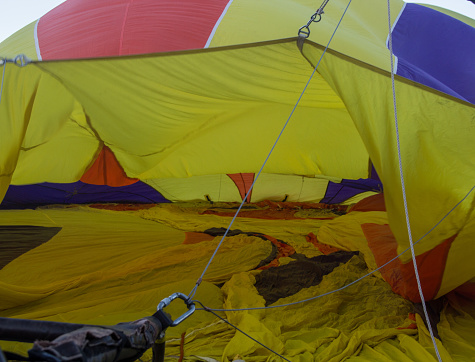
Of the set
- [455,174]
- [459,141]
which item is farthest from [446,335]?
[459,141]

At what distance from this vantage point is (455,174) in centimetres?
158

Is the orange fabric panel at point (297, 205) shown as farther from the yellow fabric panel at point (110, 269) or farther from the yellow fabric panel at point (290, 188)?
the yellow fabric panel at point (110, 269)

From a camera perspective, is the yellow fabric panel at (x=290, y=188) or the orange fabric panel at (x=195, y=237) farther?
the yellow fabric panel at (x=290, y=188)

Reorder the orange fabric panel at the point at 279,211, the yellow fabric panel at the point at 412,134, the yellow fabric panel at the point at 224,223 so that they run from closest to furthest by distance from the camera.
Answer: the yellow fabric panel at the point at 412,134
the yellow fabric panel at the point at 224,223
the orange fabric panel at the point at 279,211

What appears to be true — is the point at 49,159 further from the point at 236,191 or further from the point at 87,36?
the point at 236,191

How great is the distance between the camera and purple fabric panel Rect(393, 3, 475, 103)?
2.24 meters

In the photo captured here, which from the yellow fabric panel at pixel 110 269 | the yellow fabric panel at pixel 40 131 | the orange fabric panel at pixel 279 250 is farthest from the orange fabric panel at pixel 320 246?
the yellow fabric panel at pixel 40 131

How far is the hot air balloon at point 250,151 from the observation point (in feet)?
5.22

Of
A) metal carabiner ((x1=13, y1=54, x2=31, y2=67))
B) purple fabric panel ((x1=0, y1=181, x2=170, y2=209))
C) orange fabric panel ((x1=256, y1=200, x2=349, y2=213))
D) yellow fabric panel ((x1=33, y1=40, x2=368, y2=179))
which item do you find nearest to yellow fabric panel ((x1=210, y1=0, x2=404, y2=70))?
yellow fabric panel ((x1=33, y1=40, x2=368, y2=179))

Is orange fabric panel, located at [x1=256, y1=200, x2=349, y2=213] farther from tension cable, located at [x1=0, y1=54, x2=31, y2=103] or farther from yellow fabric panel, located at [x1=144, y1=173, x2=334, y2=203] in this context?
tension cable, located at [x1=0, y1=54, x2=31, y2=103]

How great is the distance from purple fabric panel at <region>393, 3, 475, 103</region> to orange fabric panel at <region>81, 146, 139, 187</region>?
1.93 m

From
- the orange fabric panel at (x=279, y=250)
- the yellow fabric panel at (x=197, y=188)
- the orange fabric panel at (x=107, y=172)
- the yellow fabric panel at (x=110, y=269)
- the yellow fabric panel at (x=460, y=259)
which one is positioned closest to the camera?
the yellow fabric panel at (x=460, y=259)

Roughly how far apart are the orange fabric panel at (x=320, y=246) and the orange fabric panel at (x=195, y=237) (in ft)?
2.62

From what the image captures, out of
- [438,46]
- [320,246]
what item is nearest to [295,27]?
[438,46]
